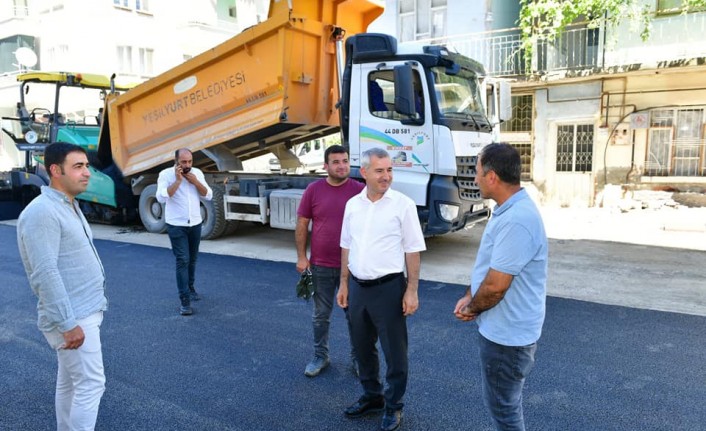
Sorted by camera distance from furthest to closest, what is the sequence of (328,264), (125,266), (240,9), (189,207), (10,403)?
(240,9)
(125,266)
(189,207)
(328,264)
(10,403)

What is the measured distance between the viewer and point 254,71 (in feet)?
25.1

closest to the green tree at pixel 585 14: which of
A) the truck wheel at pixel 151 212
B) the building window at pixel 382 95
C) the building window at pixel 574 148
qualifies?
the building window at pixel 574 148

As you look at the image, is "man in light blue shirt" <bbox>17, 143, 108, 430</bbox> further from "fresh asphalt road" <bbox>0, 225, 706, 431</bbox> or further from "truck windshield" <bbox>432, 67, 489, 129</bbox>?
"truck windshield" <bbox>432, 67, 489, 129</bbox>

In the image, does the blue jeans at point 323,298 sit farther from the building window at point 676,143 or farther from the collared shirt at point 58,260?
the building window at point 676,143

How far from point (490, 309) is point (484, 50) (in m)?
12.9

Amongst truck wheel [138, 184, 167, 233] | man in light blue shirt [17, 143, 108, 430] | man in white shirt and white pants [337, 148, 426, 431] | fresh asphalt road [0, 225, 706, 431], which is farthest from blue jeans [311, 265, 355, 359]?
truck wheel [138, 184, 167, 233]

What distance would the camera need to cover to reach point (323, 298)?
378cm

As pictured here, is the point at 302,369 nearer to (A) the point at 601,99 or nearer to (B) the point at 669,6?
(A) the point at 601,99

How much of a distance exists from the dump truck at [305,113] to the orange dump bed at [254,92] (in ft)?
0.06

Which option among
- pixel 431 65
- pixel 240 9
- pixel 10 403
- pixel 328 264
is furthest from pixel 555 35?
pixel 240 9

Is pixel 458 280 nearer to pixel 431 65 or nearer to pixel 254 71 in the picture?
pixel 431 65

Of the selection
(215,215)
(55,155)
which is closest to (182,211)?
(55,155)

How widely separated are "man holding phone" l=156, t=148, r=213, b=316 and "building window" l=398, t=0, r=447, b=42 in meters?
11.4

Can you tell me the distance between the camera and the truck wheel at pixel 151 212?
982 cm
